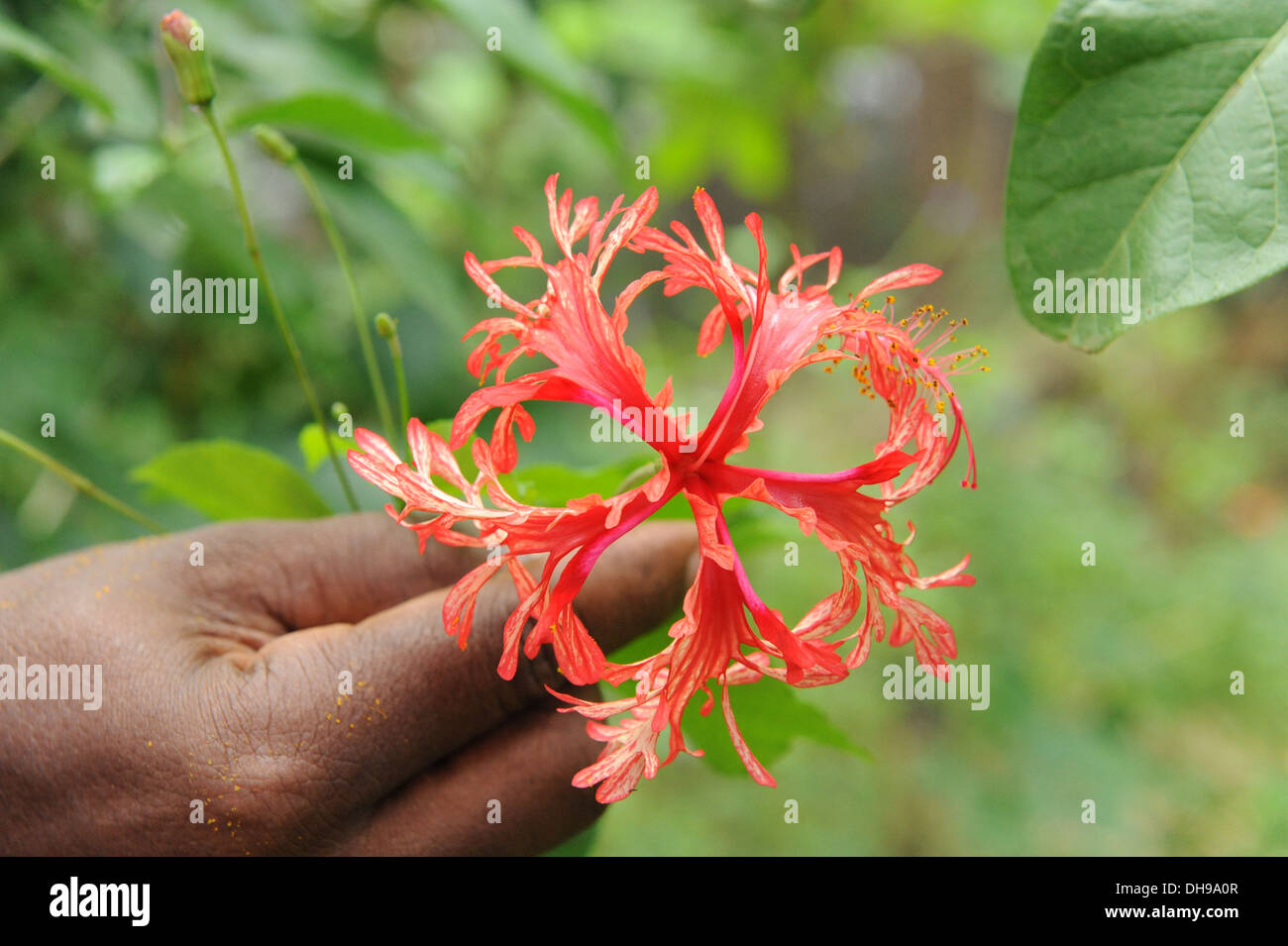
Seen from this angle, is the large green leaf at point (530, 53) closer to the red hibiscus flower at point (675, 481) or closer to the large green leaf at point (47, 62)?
the large green leaf at point (47, 62)

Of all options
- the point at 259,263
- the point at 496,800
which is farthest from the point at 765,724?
the point at 259,263

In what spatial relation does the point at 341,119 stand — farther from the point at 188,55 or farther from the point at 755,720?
the point at 755,720

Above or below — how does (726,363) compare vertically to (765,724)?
above

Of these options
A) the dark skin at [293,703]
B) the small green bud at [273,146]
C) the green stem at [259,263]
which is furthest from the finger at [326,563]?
the small green bud at [273,146]

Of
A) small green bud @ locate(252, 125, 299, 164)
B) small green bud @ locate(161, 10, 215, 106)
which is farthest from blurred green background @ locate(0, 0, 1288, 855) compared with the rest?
small green bud @ locate(161, 10, 215, 106)

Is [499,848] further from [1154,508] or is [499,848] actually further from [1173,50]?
[1154,508]
